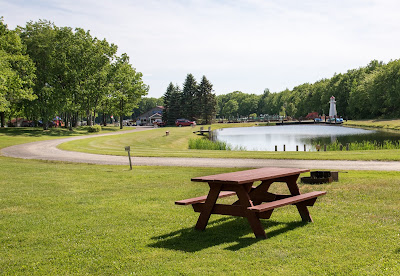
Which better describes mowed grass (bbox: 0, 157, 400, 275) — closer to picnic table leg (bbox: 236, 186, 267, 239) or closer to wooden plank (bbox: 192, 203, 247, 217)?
picnic table leg (bbox: 236, 186, 267, 239)

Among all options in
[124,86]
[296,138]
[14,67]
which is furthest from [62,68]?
[296,138]

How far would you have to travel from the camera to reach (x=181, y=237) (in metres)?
7.24

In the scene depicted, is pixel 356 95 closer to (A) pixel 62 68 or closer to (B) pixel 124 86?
(B) pixel 124 86

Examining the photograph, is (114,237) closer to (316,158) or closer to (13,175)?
(13,175)

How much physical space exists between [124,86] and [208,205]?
70.1m

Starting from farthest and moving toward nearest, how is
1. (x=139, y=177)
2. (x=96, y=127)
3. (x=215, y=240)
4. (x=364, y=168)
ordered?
(x=96, y=127) → (x=364, y=168) → (x=139, y=177) → (x=215, y=240)

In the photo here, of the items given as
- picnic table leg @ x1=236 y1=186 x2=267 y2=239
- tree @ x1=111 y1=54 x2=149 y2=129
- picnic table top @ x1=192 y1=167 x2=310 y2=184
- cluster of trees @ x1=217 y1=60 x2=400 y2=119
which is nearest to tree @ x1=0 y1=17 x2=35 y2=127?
tree @ x1=111 y1=54 x2=149 y2=129

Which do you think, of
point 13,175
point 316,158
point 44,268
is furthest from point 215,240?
point 316,158

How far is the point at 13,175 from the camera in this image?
53.0 feet

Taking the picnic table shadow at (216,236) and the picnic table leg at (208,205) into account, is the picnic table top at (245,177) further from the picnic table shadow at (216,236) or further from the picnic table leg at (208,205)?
the picnic table shadow at (216,236)

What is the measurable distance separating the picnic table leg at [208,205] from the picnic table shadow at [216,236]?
0.42 feet

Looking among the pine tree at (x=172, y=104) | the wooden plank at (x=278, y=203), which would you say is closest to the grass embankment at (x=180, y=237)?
the wooden plank at (x=278, y=203)

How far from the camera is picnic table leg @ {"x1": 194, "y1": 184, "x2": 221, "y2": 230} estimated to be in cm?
721

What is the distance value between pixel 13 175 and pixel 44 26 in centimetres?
5218
